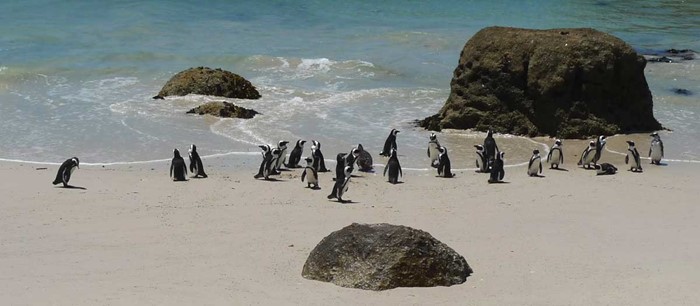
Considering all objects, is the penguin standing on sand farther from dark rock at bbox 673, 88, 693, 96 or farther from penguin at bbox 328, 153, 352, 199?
dark rock at bbox 673, 88, 693, 96

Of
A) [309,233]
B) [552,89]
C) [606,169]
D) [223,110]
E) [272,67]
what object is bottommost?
[309,233]

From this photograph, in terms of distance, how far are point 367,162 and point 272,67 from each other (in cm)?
1152

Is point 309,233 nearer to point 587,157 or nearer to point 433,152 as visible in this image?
point 433,152

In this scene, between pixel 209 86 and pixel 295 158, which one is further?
pixel 209 86

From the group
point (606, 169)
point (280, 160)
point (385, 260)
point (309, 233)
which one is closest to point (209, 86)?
point (280, 160)

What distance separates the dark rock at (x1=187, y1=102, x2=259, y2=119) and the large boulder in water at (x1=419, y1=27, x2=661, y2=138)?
3.22 m

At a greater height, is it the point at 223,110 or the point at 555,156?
the point at 223,110

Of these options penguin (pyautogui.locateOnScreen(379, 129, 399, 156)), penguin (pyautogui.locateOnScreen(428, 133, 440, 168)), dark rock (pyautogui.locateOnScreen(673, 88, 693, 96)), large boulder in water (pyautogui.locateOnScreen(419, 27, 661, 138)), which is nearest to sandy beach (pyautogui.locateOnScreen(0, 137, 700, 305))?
penguin (pyautogui.locateOnScreen(428, 133, 440, 168))

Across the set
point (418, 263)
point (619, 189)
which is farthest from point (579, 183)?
point (418, 263)

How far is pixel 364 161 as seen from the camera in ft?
51.6

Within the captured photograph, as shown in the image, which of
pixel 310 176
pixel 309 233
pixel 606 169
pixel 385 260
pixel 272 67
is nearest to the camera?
pixel 385 260

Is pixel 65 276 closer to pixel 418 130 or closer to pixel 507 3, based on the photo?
pixel 418 130

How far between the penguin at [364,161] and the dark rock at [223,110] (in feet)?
15.1

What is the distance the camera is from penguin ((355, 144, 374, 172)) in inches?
619
